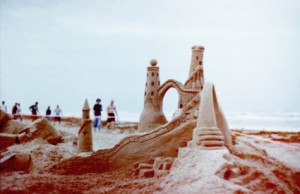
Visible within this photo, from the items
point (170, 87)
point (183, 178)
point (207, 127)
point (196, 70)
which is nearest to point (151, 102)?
point (170, 87)

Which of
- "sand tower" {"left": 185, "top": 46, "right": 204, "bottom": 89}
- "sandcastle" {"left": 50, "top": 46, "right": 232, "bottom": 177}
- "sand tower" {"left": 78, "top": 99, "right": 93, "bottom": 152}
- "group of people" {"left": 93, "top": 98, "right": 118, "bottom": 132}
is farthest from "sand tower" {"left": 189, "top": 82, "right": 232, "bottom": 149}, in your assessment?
"group of people" {"left": 93, "top": 98, "right": 118, "bottom": 132}

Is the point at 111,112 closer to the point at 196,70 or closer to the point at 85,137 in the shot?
the point at 85,137

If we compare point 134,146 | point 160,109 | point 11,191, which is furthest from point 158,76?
point 11,191

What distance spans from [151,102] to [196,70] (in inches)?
60.3

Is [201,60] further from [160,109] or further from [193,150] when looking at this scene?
[193,150]

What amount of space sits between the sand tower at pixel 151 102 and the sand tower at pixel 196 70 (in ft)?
3.08

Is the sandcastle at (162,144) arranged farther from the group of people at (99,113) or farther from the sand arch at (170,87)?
the group of people at (99,113)

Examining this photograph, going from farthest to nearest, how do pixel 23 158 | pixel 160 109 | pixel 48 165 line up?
pixel 160 109 → pixel 48 165 → pixel 23 158

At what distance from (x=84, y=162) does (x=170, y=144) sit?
1.58 meters

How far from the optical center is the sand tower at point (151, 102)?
9.67 metres

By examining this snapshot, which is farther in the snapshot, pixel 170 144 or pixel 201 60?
pixel 201 60

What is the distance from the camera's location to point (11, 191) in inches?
162

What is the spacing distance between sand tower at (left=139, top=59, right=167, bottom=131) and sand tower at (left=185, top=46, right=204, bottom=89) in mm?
939

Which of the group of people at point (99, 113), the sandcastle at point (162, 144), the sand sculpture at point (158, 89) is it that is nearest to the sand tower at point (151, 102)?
the sand sculpture at point (158, 89)
